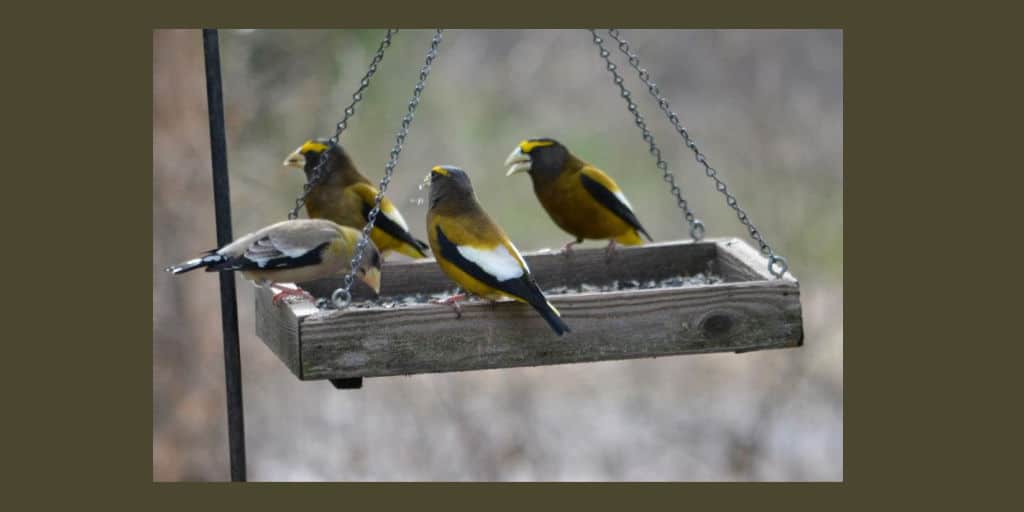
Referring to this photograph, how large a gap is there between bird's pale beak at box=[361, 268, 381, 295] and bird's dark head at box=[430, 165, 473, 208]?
34cm

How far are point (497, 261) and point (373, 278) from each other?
0.66 m

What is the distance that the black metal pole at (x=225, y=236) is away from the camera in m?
4.47

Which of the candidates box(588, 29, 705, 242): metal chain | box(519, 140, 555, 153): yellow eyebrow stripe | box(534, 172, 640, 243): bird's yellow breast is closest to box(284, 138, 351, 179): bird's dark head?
box(519, 140, 555, 153): yellow eyebrow stripe

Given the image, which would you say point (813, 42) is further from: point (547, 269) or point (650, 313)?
point (650, 313)

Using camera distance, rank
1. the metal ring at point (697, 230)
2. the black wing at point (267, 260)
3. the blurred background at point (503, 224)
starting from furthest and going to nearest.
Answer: the blurred background at point (503, 224) < the metal ring at point (697, 230) < the black wing at point (267, 260)

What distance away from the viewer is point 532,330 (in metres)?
4.27

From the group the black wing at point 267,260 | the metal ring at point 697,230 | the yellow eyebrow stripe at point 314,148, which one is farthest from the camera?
the yellow eyebrow stripe at point 314,148

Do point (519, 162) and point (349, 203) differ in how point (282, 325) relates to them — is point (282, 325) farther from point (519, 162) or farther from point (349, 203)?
point (519, 162)

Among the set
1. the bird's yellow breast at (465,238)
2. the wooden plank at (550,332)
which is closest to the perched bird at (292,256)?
the bird's yellow breast at (465,238)

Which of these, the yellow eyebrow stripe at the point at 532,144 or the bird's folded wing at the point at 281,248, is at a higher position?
the yellow eyebrow stripe at the point at 532,144

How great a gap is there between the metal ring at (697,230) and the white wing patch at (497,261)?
40.2 inches

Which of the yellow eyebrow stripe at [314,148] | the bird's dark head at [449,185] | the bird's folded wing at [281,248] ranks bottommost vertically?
the bird's folded wing at [281,248]

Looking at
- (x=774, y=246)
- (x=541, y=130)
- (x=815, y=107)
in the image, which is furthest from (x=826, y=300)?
(x=541, y=130)

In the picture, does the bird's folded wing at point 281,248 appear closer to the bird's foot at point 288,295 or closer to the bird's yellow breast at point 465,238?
the bird's foot at point 288,295
